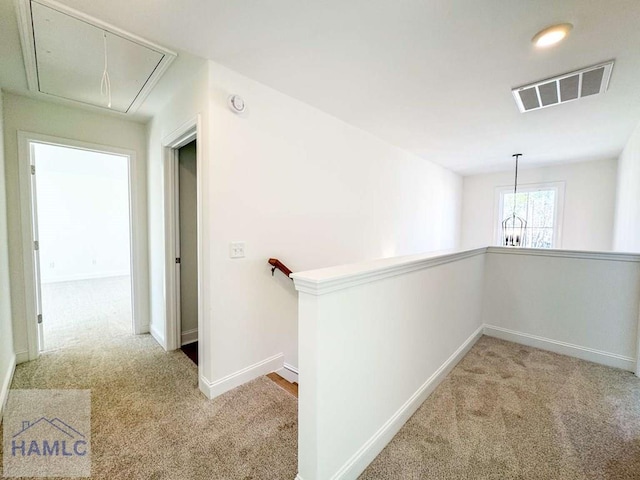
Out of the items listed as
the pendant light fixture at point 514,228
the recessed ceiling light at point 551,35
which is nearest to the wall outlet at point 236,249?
the recessed ceiling light at point 551,35

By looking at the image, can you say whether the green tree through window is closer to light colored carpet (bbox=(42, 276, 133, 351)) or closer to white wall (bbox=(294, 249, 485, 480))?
white wall (bbox=(294, 249, 485, 480))

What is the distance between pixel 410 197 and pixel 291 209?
258 centimetres

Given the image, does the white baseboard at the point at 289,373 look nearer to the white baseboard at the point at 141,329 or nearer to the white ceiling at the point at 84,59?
the white baseboard at the point at 141,329

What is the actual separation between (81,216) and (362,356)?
7798 mm

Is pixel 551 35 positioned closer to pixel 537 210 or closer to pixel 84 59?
pixel 84 59

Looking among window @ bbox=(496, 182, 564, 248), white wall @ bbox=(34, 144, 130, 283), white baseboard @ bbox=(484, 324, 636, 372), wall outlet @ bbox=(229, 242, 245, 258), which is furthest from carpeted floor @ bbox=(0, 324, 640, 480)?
white wall @ bbox=(34, 144, 130, 283)

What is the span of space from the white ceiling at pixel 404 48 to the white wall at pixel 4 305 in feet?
2.79

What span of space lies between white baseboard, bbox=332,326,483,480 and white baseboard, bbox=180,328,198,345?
7.40 ft

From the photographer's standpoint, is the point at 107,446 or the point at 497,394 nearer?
the point at 107,446

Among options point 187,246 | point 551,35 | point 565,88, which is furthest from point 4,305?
point 565,88

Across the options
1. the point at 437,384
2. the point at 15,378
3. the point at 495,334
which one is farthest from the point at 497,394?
the point at 15,378

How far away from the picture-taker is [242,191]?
2.13 m

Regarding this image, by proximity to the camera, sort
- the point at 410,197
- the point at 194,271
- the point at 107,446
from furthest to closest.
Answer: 1. the point at 410,197
2. the point at 194,271
3. the point at 107,446

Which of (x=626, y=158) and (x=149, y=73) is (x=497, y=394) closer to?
(x=149, y=73)
